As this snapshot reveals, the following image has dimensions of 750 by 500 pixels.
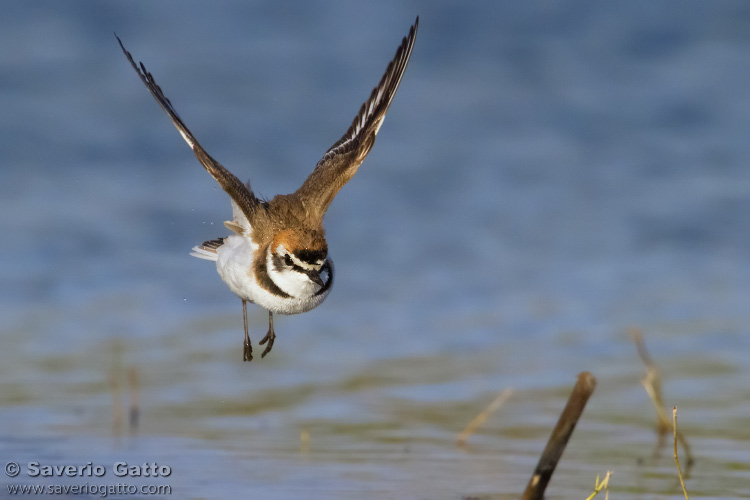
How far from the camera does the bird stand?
901 centimetres

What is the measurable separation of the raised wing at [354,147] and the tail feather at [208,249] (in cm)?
81

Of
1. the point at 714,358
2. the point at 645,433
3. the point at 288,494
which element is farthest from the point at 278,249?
the point at 714,358

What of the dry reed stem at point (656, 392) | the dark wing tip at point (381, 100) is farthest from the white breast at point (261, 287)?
the dry reed stem at point (656, 392)

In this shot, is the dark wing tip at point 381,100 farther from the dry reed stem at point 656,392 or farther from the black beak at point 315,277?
the dry reed stem at point 656,392

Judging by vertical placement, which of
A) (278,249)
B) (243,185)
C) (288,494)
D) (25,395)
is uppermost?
(25,395)

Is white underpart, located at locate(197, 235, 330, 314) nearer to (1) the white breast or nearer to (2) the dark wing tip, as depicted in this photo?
(1) the white breast

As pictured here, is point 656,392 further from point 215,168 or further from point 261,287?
point 215,168

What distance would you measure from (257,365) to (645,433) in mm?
5101

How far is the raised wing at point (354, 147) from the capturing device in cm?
1002

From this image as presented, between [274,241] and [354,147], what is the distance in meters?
1.92

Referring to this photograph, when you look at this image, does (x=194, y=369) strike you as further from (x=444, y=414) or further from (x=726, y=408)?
(x=726, y=408)

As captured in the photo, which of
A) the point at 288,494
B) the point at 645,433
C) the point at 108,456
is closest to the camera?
the point at 288,494

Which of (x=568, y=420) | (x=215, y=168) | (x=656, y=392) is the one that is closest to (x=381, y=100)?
(x=215, y=168)

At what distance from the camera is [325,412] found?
45.6 feet
